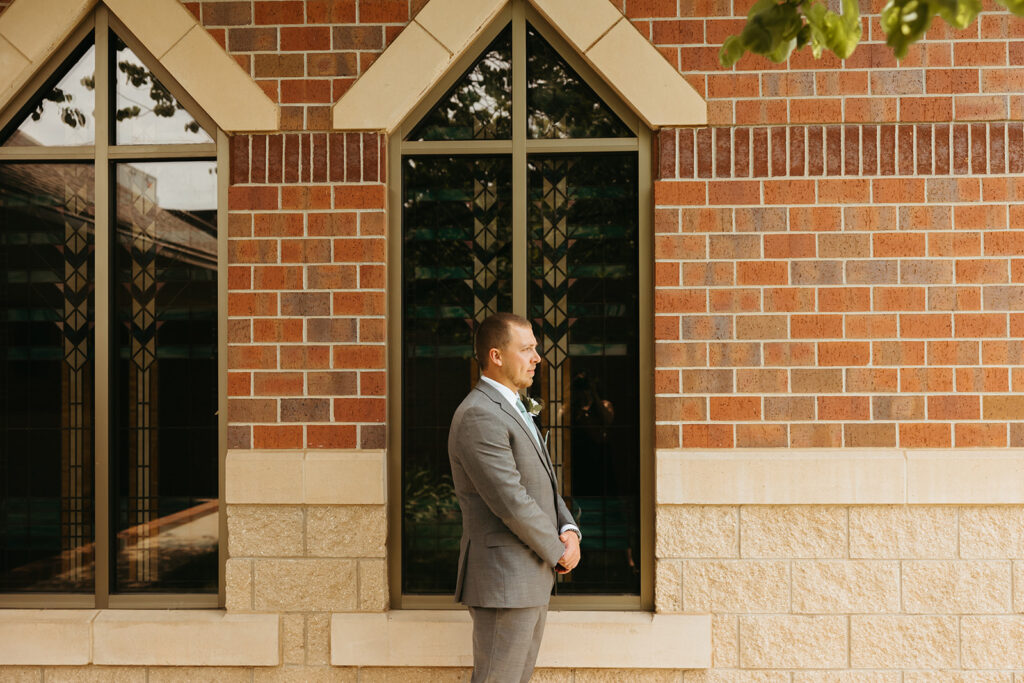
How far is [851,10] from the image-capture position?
7.28ft

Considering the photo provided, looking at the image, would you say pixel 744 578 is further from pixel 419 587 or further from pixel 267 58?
pixel 267 58

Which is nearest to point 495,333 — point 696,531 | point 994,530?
point 696,531

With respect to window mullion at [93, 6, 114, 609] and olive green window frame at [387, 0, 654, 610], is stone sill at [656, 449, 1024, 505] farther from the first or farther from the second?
window mullion at [93, 6, 114, 609]

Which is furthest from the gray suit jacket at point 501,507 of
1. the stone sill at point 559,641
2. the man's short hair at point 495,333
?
the stone sill at point 559,641

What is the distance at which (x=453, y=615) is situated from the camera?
3920 millimetres

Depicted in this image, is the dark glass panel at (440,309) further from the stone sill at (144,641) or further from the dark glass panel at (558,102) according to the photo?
the stone sill at (144,641)

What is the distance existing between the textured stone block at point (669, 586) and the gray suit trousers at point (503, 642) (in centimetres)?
95

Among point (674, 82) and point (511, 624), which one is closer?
point (511, 624)

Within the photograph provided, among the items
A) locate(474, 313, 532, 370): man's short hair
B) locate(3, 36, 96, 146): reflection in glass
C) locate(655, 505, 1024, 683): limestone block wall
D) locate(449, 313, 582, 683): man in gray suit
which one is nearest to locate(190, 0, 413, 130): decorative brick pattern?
locate(3, 36, 96, 146): reflection in glass

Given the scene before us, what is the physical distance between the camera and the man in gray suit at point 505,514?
298cm

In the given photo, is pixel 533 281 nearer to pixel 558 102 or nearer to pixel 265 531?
pixel 558 102

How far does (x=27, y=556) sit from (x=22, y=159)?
2107 mm

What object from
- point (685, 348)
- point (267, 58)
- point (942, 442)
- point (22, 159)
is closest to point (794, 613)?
point (942, 442)

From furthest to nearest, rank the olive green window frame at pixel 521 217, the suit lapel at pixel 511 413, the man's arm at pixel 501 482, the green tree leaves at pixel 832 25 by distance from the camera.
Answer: the olive green window frame at pixel 521 217
the suit lapel at pixel 511 413
the man's arm at pixel 501 482
the green tree leaves at pixel 832 25
